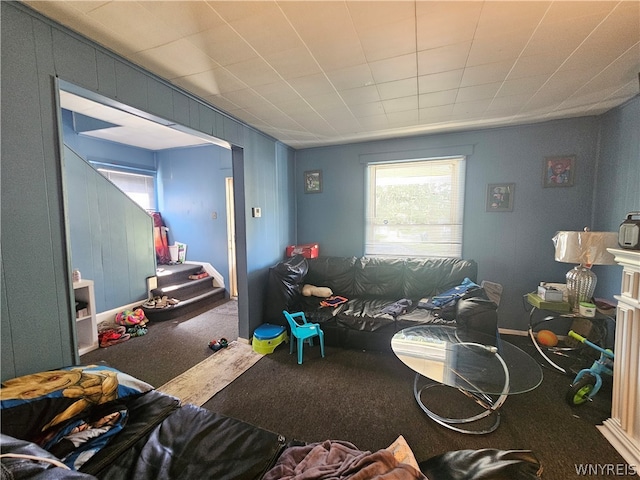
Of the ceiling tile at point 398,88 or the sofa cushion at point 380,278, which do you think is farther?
the sofa cushion at point 380,278

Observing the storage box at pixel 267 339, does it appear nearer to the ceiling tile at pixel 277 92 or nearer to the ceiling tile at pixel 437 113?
the ceiling tile at pixel 277 92

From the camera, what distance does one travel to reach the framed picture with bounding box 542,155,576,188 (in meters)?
2.88

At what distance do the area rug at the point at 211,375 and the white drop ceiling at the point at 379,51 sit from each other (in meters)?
2.48

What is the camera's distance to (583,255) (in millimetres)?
2293

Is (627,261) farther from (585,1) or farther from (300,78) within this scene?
(300,78)

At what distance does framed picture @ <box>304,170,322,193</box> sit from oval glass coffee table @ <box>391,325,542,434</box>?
7.91 feet

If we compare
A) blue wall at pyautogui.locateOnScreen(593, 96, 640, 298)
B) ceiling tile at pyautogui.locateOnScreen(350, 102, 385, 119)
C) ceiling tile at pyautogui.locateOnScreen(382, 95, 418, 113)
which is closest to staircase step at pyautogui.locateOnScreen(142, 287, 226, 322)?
ceiling tile at pyautogui.locateOnScreen(350, 102, 385, 119)

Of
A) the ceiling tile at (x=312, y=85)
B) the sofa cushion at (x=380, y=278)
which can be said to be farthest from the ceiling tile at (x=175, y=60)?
the sofa cushion at (x=380, y=278)

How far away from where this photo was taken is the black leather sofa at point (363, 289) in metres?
2.71

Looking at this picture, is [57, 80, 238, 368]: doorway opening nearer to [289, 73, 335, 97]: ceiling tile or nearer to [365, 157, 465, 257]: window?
[289, 73, 335, 97]: ceiling tile

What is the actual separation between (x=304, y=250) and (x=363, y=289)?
101cm

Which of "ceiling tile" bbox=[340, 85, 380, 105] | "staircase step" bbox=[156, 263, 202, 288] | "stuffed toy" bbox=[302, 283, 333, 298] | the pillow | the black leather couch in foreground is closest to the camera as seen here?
the black leather couch in foreground

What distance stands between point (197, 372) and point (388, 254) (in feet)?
8.82

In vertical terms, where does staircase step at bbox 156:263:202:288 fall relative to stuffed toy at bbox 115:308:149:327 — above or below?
above
